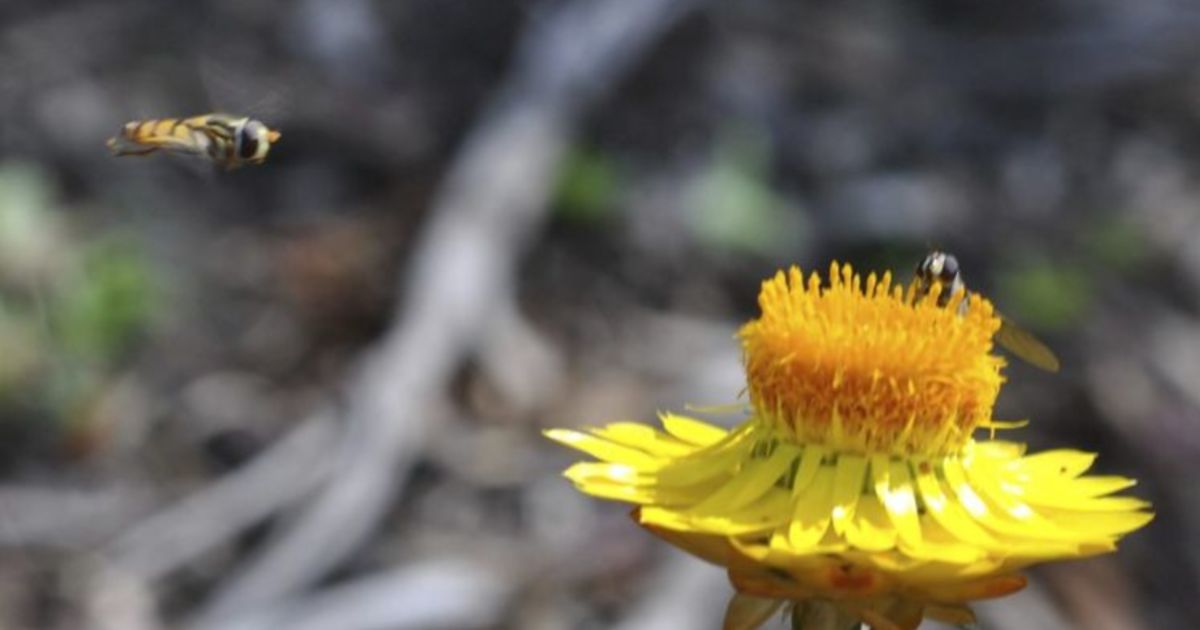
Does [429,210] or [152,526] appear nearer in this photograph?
[152,526]

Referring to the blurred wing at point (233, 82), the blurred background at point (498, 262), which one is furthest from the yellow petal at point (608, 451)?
the blurred wing at point (233, 82)

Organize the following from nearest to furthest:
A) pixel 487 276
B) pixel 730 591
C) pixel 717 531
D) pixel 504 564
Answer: pixel 717 531
pixel 730 591
pixel 504 564
pixel 487 276

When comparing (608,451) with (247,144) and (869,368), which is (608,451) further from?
(247,144)

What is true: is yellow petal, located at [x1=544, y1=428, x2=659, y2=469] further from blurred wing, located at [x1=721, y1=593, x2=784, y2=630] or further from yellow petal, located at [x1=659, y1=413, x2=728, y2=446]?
blurred wing, located at [x1=721, y1=593, x2=784, y2=630]

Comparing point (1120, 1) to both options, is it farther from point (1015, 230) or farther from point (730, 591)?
point (730, 591)

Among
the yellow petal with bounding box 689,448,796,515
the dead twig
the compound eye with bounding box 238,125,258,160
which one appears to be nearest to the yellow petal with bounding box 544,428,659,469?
the yellow petal with bounding box 689,448,796,515

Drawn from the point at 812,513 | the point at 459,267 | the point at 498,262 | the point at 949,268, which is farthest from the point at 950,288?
the point at 498,262

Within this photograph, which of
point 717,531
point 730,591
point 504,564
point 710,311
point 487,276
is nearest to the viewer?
point 717,531

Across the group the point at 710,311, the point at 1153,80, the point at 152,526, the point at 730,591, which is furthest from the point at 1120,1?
the point at 152,526
